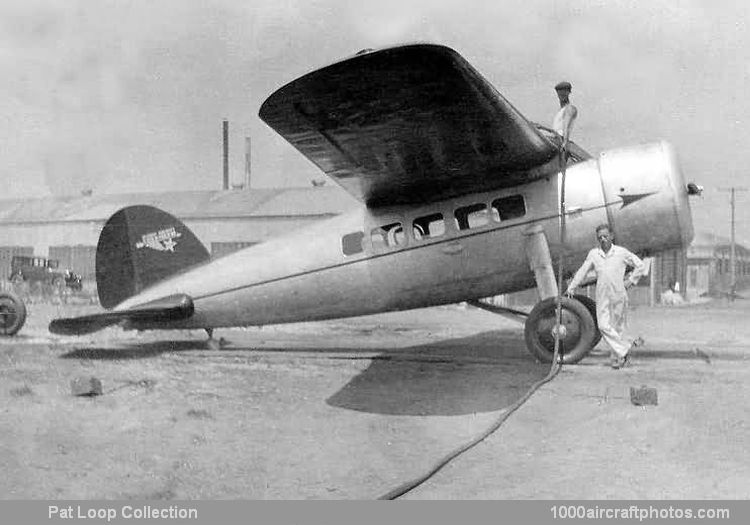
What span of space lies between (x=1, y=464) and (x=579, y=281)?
615 cm

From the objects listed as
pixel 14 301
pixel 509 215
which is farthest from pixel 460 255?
pixel 14 301

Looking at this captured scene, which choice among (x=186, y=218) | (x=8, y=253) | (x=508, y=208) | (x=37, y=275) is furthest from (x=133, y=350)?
(x=8, y=253)

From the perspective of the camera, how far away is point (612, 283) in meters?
8.04

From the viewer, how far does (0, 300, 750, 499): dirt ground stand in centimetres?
412

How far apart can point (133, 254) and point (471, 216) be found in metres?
5.11

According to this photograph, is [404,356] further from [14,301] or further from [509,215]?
[14,301]

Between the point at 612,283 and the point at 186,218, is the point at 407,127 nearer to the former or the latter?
the point at 612,283

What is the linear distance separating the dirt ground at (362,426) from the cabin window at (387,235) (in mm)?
1523

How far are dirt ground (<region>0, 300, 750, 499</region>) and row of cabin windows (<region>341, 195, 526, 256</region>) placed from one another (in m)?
1.54

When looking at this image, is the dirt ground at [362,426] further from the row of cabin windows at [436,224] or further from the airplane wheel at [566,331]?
the row of cabin windows at [436,224]

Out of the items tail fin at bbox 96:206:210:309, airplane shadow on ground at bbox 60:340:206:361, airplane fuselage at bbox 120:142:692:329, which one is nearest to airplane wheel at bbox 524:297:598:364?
airplane fuselage at bbox 120:142:692:329

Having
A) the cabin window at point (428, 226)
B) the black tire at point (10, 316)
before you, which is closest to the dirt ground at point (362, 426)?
the cabin window at point (428, 226)

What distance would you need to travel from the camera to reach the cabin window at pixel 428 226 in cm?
905

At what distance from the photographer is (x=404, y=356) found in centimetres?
948
